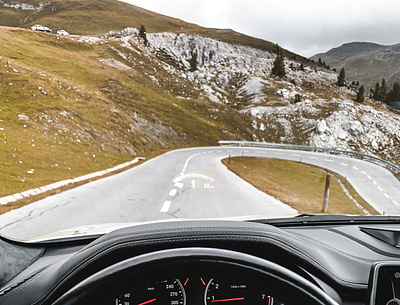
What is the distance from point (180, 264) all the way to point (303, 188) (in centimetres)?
754

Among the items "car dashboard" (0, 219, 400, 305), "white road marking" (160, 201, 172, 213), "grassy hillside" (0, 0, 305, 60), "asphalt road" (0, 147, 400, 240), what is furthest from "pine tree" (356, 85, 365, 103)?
"grassy hillside" (0, 0, 305, 60)

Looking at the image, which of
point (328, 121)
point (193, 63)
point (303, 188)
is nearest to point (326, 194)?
point (303, 188)

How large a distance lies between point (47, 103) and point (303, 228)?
10607 millimetres

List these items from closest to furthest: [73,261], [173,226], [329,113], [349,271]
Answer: [73,261] < [173,226] < [349,271] < [329,113]

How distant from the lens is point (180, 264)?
3.98 ft

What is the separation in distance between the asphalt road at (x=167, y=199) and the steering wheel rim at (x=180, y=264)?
204 centimetres

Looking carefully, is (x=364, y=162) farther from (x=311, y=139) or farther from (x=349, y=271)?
(x=349, y=271)

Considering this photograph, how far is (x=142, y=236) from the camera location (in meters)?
1.33

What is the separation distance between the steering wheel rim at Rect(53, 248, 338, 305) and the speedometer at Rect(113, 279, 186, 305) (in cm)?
11

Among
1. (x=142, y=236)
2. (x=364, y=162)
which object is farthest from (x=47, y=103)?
(x=142, y=236)

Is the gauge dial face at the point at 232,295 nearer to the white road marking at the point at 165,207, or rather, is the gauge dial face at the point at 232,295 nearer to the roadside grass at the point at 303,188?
the roadside grass at the point at 303,188

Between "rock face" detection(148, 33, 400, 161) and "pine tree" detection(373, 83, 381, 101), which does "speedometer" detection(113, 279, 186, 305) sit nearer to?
"rock face" detection(148, 33, 400, 161)

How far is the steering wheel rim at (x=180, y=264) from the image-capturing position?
1.15 meters

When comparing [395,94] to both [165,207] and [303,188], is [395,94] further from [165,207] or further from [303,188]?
[165,207]
